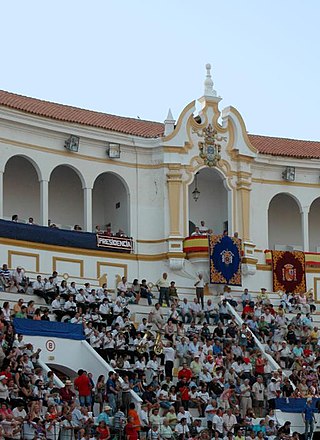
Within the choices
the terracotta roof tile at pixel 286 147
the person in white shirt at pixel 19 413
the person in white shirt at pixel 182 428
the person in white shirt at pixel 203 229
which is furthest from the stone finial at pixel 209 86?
the person in white shirt at pixel 19 413

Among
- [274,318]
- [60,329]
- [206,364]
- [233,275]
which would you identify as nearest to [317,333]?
[274,318]

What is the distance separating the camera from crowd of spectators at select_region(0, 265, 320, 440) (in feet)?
107

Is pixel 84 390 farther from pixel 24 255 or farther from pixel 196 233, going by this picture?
pixel 196 233

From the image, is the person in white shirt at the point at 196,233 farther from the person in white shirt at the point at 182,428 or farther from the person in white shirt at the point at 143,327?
the person in white shirt at the point at 182,428

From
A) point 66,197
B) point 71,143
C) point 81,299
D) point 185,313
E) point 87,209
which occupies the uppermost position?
point 71,143

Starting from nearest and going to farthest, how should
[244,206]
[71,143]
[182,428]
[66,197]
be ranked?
[182,428] < [71,143] < [66,197] < [244,206]

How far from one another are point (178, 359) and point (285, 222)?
16.1 metres

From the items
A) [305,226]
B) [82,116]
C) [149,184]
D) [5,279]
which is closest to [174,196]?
[149,184]

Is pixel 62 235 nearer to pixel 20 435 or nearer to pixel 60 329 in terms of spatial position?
pixel 60 329

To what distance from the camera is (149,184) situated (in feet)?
157

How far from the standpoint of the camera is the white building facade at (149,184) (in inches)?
1769

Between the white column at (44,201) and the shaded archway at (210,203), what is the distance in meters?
6.75

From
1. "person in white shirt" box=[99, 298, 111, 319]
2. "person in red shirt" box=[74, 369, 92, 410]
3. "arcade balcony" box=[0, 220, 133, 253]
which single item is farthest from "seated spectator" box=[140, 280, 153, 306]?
"person in red shirt" box=[74, 369, 92, 410]

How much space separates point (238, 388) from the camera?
36.2 metres
